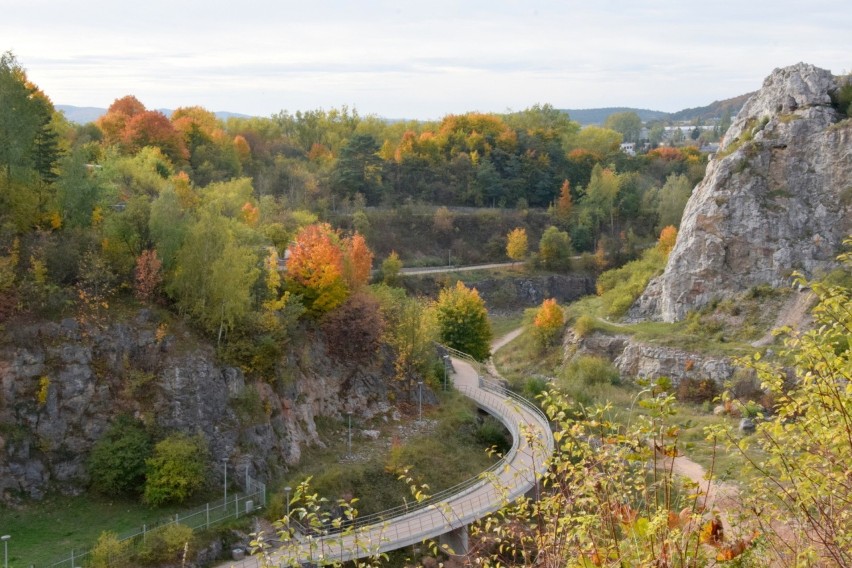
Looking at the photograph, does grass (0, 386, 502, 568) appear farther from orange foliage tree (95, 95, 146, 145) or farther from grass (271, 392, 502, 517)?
orange foliage tree (95, 95, 146, 145)

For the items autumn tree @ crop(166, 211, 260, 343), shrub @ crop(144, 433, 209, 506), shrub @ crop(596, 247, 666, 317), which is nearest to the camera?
shrub @ crop(144, 433, 209, 506)

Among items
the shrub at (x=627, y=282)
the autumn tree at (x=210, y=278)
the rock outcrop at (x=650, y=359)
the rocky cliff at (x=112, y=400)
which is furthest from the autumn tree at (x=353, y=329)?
the shrub at (x=627, y=282)

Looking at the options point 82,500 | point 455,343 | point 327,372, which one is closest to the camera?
point 82,500

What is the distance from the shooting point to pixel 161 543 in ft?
72.9

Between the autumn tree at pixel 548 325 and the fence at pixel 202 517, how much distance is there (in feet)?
92.0

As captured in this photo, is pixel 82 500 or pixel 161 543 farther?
pixel 82 500

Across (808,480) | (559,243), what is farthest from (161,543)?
(559,243)

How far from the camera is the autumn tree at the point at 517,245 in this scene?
227ft

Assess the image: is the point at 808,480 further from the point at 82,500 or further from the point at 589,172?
the point at 589,172

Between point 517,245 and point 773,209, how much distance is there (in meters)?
25.1

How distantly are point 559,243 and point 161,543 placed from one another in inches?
2019

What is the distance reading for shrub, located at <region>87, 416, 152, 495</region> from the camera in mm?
25000

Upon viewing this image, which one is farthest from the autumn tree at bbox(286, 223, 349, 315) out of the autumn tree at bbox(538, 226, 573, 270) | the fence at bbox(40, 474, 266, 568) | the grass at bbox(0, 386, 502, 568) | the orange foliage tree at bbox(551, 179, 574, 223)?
the orange foliage tree at bbox(551, 179, 574, 223)

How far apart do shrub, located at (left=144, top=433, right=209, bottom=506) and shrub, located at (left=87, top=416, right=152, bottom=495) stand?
1.30 ft
